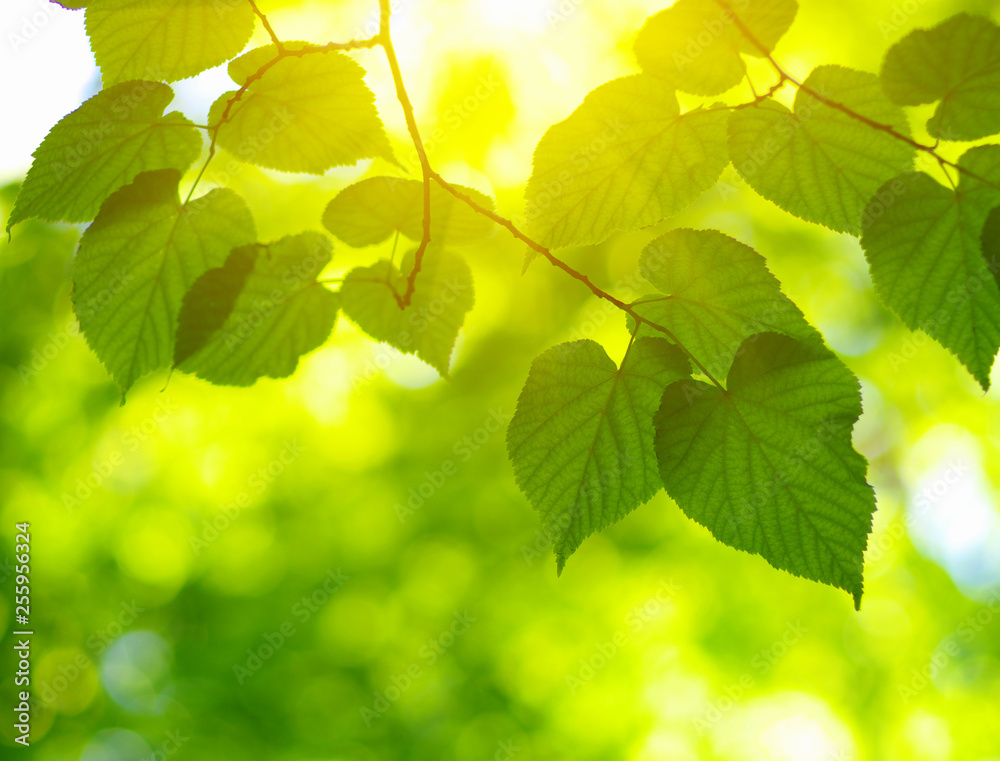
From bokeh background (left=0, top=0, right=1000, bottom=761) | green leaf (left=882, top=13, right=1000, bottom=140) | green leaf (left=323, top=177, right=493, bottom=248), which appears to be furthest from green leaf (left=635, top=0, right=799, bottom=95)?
bokeh background (left=0, top=0, right=1000, bottom=761)

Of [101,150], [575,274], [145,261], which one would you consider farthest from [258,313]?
[575,274]

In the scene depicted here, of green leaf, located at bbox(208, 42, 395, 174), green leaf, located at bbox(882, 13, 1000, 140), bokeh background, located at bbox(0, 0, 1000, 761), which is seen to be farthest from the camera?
bokeh background, located at bbox(0, 0, 1000, 761)

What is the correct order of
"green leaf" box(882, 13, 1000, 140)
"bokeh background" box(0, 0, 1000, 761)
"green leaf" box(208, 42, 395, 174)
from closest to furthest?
1. "green leaf" box(882, 13, 1000, 140)
2. "green leaf" box(208, 42, 395, 174)
3. "bokeh background" box(0, 0, 1000, 761)

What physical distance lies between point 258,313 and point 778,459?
578 mm

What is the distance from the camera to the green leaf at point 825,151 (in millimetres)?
641

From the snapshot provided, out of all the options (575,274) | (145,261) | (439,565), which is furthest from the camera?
(439,565)

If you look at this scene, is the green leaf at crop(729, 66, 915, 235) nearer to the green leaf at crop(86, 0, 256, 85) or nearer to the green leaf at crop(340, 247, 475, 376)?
the green leaf at crop(340, 247, 475, 376)

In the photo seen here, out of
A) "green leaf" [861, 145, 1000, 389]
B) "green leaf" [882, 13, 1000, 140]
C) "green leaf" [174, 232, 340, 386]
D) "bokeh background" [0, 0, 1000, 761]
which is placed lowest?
"bokeh background" [0, 0, 1000, 761]

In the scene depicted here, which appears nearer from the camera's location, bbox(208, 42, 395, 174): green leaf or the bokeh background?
bbox(208, 42, 395, 174): green leaf

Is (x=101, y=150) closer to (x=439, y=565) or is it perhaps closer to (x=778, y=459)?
(x=778, y=459)

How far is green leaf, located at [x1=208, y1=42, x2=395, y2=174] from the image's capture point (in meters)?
0.69

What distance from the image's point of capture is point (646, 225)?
662 mm

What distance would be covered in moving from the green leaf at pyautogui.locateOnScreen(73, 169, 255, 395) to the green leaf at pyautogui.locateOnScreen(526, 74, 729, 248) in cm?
34

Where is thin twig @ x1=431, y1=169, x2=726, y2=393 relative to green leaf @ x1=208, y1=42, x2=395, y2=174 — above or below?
below
